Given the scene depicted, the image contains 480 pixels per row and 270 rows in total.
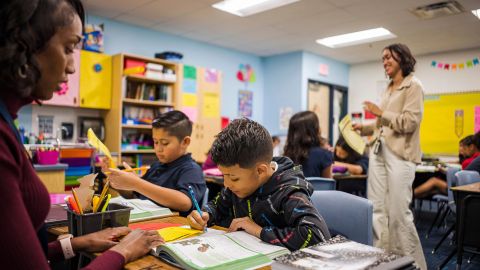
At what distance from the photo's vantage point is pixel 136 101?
486 cm

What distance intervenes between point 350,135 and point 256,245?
2.05 meters

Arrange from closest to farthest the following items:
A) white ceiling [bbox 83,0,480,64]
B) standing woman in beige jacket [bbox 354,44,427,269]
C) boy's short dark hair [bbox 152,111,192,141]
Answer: boy's short dark hair [bbox 152,111,192,141] < standing woman in beige jacket [bbox 354,44,427,269] < white ceiling [bbox 83,0,480,64]

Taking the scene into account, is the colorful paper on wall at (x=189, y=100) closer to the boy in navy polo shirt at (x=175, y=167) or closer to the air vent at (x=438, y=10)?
the air vent at (x=438, y=10)

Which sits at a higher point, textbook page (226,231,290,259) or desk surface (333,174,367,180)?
textbook page (226,231,290,259)

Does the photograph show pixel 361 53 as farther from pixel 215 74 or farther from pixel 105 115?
pixel 105 115

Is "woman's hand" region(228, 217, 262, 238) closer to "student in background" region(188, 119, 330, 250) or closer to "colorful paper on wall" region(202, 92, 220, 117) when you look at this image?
"student in background" region(188, 119, 330, 250)

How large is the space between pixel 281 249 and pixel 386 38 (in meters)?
5.37

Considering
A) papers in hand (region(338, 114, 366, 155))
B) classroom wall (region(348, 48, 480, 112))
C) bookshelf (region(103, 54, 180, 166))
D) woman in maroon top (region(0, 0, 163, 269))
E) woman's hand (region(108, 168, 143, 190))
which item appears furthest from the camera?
classroom wall (region(348, 48, 480, 112))

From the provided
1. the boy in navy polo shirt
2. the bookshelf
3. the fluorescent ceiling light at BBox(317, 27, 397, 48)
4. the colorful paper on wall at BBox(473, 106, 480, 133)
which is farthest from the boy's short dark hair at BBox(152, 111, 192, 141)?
the colorful paper on wall at BBox(473, 106, 480, 133)

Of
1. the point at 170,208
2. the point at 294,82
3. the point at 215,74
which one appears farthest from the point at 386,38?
the point at 170,208

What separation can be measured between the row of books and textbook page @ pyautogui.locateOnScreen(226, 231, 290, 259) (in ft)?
13.4

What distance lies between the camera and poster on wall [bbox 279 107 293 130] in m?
6.73

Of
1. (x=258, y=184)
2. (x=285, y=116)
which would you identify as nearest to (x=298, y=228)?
(x=258, y=184)

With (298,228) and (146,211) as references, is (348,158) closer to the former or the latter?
(146,211)
